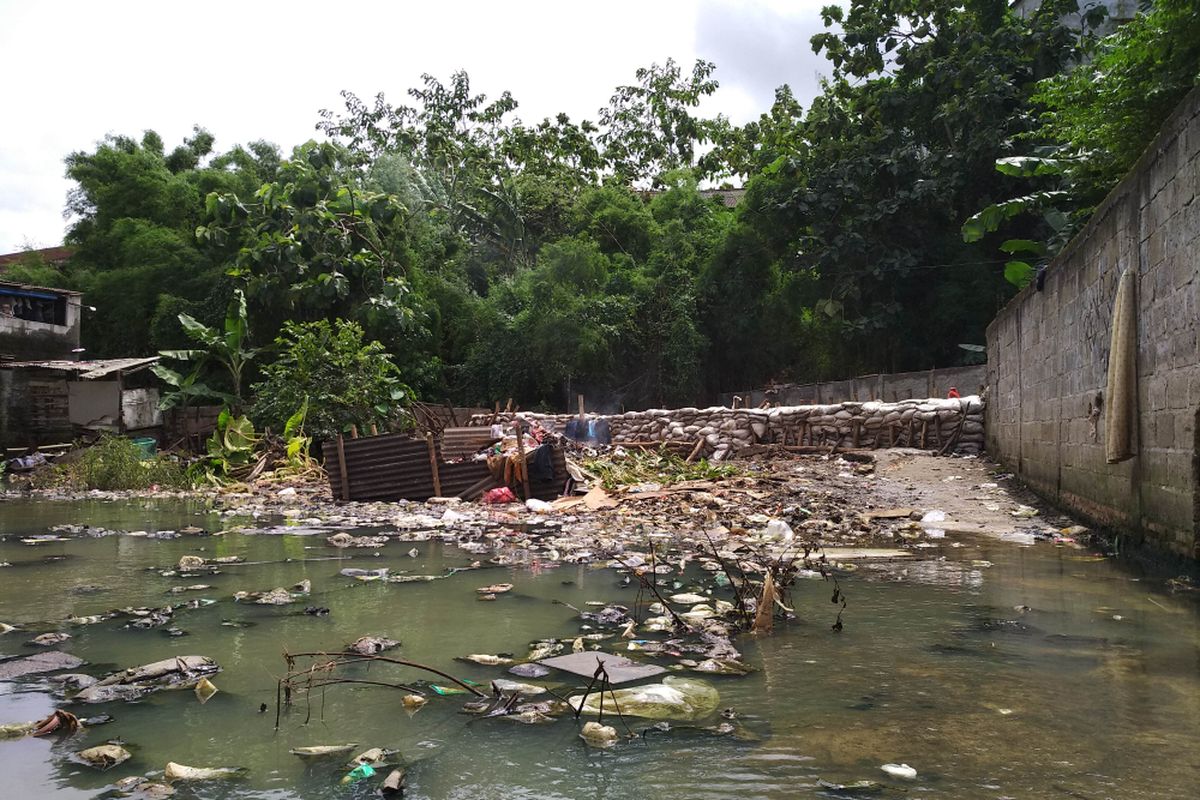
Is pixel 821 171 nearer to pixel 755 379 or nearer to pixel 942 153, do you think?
pixel 942 153

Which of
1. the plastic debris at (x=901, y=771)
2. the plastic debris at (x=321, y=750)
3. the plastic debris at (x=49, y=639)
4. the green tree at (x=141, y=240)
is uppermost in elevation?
the green tree at (x=141, y=240)

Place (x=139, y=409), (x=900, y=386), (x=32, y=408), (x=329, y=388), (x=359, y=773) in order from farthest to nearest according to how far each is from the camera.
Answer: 1. (x=139, y=409)
2. (x=32, y=408)
3. (x=900, y=386)
4. (x=329, y=388)
5. (x=359, y=773)

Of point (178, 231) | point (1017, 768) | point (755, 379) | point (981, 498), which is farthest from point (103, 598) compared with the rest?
point (178, 231)

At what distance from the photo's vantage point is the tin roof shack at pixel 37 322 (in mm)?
22188

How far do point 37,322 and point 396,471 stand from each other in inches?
661

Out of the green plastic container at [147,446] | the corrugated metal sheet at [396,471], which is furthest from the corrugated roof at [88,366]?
the corrugated metal sheet at [396,471]

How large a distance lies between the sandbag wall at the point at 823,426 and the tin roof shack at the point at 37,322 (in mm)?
14099

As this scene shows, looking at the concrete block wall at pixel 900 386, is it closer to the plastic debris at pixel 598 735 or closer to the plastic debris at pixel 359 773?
the plastic debris at pixel 598 735

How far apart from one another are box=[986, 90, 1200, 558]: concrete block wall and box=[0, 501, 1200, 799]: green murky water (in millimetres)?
732

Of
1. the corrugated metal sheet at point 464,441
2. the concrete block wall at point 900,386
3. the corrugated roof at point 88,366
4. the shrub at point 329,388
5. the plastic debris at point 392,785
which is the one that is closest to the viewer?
the plastic debris at point 392,785

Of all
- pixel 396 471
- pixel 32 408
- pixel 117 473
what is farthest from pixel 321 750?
pixel 32 408

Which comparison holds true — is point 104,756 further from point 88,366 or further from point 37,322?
point 37,322

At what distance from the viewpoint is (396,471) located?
11.8m

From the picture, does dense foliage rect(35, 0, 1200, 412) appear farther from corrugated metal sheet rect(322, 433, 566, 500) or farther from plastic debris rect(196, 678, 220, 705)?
plastic debris rect(196, 678, 220, 705)
